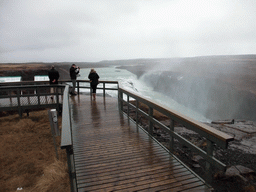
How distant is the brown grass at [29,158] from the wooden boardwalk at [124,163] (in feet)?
3.64

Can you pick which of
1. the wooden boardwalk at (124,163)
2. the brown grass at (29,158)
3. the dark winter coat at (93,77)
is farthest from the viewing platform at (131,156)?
the dark winter coat at (93,77)

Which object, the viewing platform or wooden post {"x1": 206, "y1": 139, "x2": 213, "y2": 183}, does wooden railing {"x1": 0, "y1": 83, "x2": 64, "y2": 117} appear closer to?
the viewing platform

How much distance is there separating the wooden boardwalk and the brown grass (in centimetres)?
111

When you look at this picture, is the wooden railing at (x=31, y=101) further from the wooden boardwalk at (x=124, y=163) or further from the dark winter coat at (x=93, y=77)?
the wooden boardwalk at (x=124, y=163)

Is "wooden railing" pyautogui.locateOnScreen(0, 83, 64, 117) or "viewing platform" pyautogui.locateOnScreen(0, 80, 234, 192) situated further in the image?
"wooden railing" pyautogui.locateOnScreen(0, 83, 64, 117)

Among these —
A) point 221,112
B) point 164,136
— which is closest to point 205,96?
point 221,112

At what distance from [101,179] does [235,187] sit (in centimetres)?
374

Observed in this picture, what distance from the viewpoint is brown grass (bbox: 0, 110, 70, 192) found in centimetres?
483

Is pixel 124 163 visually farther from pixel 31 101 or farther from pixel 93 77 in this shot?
pixel 31 101

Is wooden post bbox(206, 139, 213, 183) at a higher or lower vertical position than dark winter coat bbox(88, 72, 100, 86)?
lower

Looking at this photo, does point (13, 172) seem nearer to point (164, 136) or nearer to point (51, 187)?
point (51, 187)

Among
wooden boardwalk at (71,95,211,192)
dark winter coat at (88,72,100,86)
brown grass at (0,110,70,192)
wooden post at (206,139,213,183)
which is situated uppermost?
dark winter coat at (88,72,100,86)

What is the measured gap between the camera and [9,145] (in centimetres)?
750

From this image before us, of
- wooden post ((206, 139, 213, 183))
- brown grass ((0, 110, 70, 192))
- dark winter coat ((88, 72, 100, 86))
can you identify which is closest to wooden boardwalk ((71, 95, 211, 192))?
wooden post ((206, 139, 213, 183))
